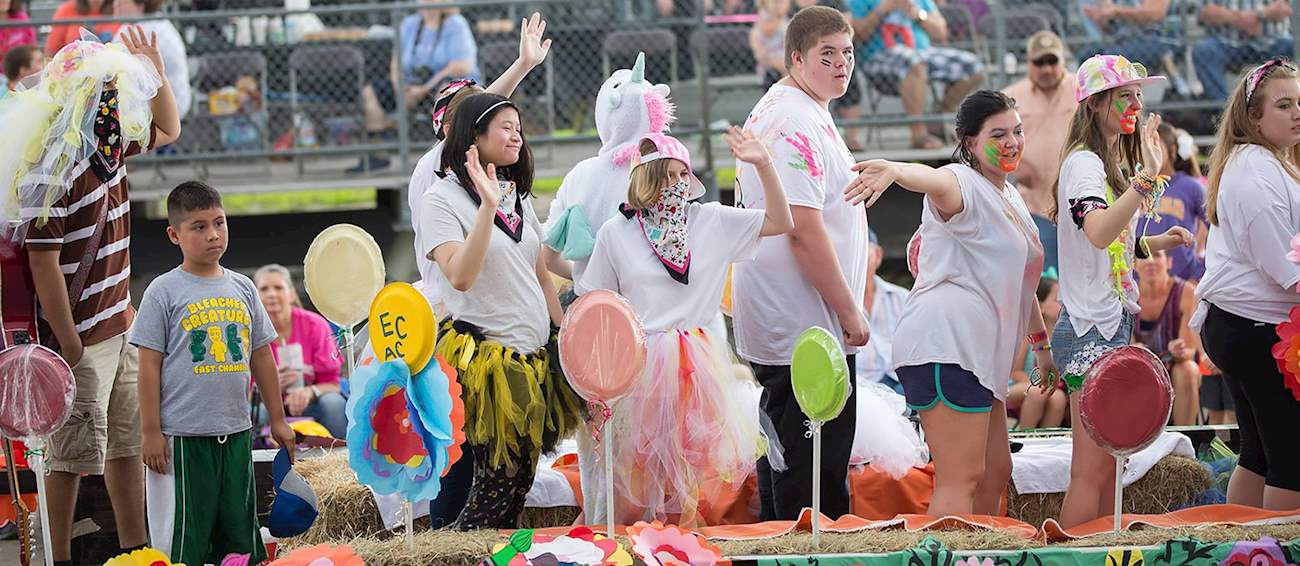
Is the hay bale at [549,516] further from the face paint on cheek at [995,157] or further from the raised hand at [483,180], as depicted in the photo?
the face paint on cheek at [995,157]

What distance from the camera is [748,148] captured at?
13.4 feet

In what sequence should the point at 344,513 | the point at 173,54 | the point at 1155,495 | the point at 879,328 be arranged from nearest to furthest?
the point at 344,513 < the point at 1155,495 < the point at 879,328 < the point at 173,54

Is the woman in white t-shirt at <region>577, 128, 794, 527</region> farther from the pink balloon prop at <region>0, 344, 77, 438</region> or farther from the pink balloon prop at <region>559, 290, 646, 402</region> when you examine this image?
the pink balloon prop at <region>0, 344, 77, 438</region>

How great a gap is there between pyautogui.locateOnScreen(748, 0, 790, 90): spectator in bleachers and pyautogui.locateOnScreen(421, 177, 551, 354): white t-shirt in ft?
16.0

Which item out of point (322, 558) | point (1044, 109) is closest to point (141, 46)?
point (322, 558)

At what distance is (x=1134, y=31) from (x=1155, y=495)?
467 cm

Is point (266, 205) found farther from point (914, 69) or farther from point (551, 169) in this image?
point (914, 69)

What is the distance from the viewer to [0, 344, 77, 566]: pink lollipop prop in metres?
3.80

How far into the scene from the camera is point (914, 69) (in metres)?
8.84

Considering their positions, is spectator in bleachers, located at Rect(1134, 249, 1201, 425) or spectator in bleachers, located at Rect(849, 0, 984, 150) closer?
spectator in bleachers, located at Rect(1134, 249, 1201, 425)

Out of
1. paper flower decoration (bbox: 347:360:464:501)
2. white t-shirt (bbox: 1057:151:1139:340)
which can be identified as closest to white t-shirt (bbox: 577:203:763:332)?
paper flower decoration (bbox: 347:360:464:501)

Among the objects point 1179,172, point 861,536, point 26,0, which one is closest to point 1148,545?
point 861,536

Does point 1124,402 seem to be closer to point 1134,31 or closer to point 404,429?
point 404,429

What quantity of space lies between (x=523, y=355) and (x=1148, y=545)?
168 cm
